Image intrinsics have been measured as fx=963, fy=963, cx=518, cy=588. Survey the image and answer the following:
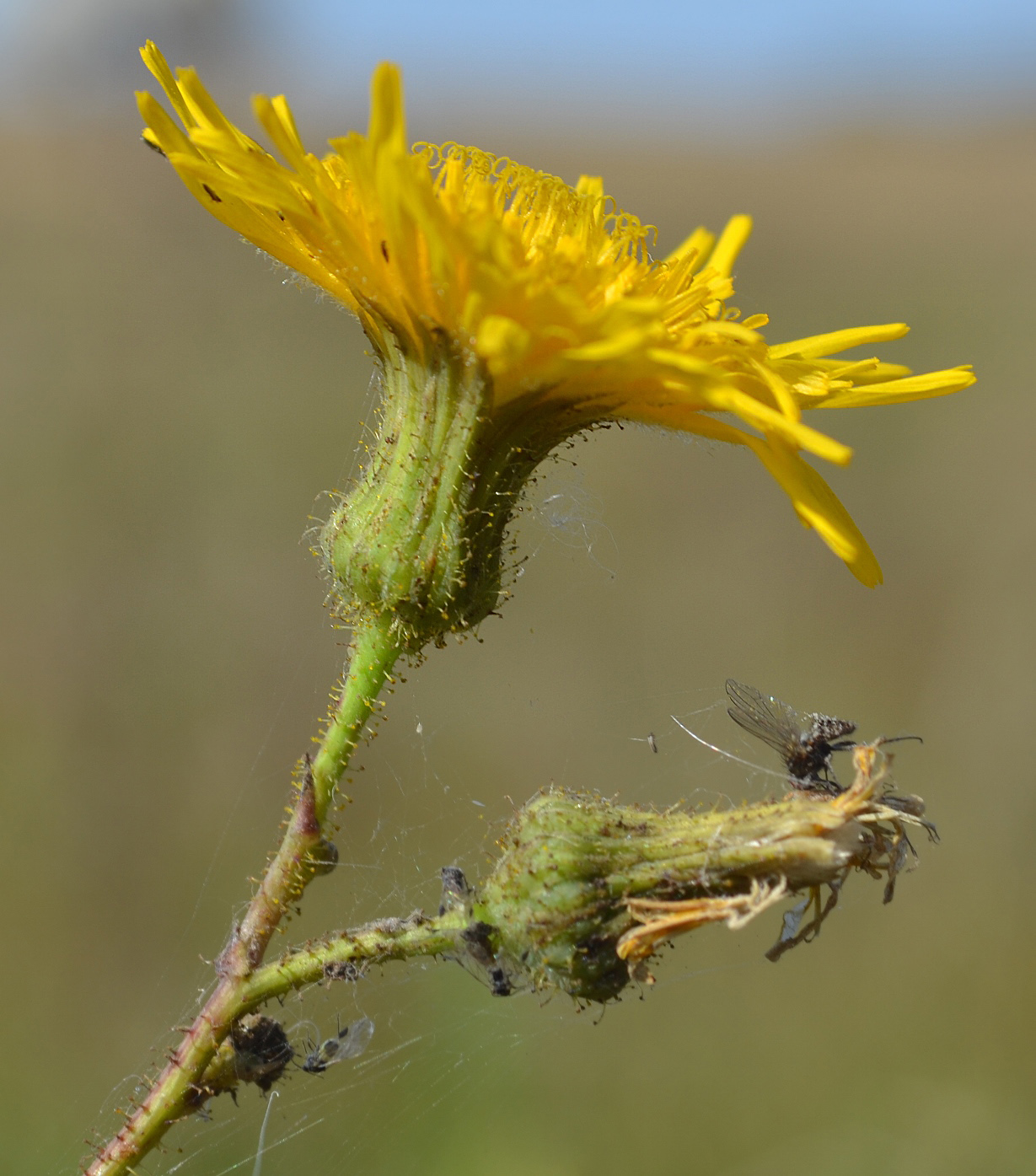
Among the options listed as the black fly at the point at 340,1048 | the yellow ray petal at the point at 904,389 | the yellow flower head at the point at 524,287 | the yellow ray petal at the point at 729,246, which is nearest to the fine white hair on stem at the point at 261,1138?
the black fly at the point at 340,1048

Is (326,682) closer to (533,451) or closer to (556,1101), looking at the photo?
(556,1101)

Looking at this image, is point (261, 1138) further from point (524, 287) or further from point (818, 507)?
point (524, 287)

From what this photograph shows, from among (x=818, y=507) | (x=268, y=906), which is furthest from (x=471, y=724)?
(x=818, y=507)

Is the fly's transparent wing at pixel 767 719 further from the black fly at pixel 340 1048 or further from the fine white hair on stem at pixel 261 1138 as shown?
the fine white hair on stem at pixel 261 1138

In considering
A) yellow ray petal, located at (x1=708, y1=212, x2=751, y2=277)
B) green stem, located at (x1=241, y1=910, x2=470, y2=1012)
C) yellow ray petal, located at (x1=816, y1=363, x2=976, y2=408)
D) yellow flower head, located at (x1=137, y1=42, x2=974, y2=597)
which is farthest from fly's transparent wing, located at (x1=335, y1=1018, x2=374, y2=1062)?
yellow ray petal, located at (x1=708, y1=212, x2=751, y2=277)

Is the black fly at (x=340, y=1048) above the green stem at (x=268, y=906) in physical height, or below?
below
